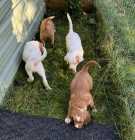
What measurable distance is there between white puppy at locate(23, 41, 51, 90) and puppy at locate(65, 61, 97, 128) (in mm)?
582

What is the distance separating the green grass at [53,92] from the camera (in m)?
5.14

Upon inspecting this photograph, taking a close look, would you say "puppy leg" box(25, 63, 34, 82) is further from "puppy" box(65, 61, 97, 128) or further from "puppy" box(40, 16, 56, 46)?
"puppy" box(40, 16, 56, 46)

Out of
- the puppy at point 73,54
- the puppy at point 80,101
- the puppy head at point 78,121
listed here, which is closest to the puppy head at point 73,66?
the puppy at point 73,54

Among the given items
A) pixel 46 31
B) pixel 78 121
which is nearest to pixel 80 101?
pixel 78 121

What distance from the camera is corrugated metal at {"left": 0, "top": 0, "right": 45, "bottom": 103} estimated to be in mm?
5445

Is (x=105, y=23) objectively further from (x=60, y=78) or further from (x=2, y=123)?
(x=2, y=123)

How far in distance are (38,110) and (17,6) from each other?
5.93ft

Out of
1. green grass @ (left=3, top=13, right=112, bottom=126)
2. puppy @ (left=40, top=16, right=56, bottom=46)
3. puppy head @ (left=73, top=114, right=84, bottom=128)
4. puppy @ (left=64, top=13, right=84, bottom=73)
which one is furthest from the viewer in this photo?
puppy @ (left=40, top=16, right=56, bottom=46)

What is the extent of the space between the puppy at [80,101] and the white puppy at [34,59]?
582 millimetres

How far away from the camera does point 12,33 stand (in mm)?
5863

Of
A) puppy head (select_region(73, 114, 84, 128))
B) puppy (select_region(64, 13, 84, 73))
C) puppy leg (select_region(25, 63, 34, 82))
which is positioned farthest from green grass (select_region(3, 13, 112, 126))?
puppy head (select_region(73, 114, 84, 128))

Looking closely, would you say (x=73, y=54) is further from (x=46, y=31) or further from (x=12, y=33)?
(x=46, y=31)

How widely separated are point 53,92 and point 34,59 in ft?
1.68

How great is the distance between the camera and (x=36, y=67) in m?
5.57
